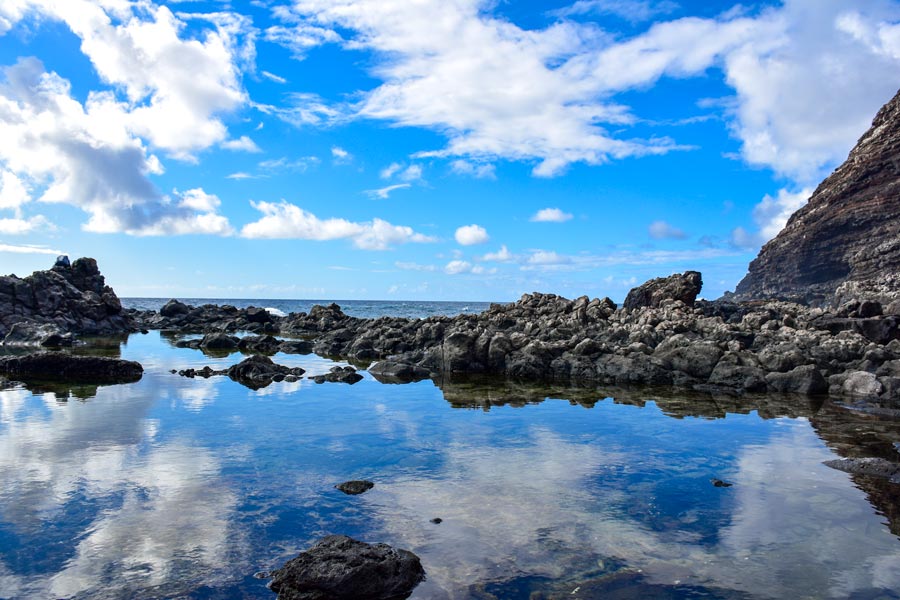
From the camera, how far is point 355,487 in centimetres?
1216

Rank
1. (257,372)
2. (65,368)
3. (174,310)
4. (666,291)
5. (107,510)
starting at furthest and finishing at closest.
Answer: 1. (174,310)
2. (666,291)
3. (257,372)
4. (65,368)
5. (107,510)

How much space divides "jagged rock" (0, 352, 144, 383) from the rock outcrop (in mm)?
16766

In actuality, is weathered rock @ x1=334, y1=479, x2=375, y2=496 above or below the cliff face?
below

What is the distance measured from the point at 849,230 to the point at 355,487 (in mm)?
113930

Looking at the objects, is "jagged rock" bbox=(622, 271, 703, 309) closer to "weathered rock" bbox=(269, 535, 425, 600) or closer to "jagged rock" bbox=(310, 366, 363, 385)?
"jagged rock" bbox=(310, 366, 363, 385)

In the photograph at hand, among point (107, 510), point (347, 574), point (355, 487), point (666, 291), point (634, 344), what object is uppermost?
point (666, 291)

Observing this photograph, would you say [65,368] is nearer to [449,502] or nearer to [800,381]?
[449,502]

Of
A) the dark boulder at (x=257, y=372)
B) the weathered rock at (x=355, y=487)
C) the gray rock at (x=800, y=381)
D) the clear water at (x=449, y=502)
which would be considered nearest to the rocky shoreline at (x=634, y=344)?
the gray rock at (x=800, y=381)

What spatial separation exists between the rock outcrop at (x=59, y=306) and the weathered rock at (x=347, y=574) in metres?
43.7

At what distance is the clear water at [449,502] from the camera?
844 cm

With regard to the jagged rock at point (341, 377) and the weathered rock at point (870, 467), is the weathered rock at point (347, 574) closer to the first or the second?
the weathered rock at point (870, 467)

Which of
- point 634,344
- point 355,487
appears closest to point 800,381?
point 634,344

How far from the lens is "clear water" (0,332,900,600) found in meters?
8.44

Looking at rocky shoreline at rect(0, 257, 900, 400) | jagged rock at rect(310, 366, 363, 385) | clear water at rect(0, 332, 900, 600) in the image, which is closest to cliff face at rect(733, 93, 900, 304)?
rocky shoreline at rect(0, 257, 900, 400)
